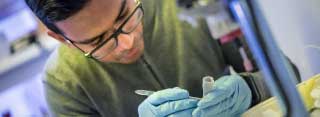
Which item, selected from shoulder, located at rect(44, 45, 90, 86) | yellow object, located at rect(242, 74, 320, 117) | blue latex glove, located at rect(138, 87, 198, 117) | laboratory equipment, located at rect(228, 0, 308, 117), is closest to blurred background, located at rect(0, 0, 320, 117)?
shoulder, located at rect(44, 45, 90, 86)

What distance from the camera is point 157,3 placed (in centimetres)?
96

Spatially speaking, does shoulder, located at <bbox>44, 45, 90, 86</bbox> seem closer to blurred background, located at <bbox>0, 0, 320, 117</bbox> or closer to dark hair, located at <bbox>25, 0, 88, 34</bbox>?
dark hair, located at <bbox>25, 0, 88, 34</bbox>

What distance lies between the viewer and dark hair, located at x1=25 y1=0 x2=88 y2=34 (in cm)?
72

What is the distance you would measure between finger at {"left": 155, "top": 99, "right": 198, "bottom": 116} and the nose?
204 mm

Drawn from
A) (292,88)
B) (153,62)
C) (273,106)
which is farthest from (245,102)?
(153,62)

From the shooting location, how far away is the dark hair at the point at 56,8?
0.72m

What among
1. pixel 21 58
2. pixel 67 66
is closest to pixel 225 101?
pixel 67 66

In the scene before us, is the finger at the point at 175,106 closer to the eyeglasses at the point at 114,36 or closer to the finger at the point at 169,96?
the finger at the point at 169,96

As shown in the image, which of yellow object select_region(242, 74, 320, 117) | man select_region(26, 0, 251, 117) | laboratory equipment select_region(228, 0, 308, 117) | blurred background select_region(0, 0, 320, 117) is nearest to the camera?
laboratory equipment select_region(228, 0, 308, 117)

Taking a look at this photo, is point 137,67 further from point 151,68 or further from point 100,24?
point 100,24

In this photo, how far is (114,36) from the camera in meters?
0.78

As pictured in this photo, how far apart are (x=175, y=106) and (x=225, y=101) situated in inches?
2.9

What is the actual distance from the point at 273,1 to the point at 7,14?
1476mm

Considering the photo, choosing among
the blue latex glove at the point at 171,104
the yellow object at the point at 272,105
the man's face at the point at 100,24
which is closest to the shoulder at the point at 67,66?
the man's face at the point at 100,24
